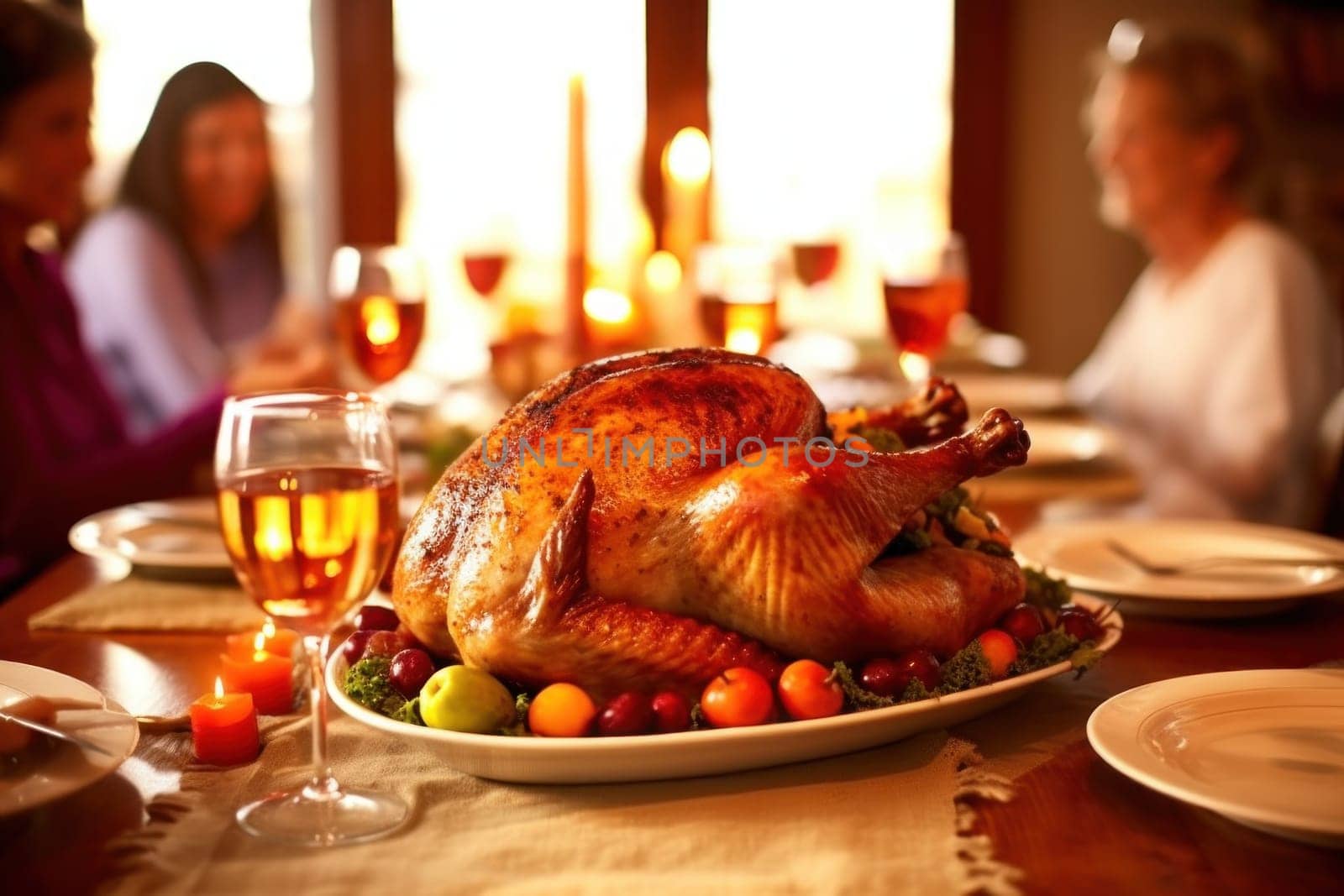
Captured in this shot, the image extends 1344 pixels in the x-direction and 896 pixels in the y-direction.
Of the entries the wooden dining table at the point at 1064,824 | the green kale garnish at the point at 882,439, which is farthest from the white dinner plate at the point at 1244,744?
the green kale garnish at the point at 882,439

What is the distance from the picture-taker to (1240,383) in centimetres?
306

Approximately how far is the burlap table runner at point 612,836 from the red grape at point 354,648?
0.31 feet

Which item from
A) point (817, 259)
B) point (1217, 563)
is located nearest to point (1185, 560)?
point (1217, 563)

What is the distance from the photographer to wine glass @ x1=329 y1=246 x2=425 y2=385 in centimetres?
235

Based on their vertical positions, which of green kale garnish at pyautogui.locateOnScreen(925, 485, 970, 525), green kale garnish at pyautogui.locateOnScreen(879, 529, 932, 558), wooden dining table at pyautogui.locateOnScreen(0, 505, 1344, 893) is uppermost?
green kale garnish at pyautogui.locateOnScreen(925, 485, 970, 525)

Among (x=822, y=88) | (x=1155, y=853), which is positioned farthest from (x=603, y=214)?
(x=1155, y=853)

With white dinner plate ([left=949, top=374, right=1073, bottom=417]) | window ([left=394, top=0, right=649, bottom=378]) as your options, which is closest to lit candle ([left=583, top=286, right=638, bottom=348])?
white dinner plate ([left=949, top=374, right=1073, bottom=417])

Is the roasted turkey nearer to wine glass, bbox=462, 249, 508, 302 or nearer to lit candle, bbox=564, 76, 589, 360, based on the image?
lit candle, bbox=564, 76, 589, 360

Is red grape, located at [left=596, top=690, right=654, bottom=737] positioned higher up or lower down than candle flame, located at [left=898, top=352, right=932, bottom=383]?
lower down

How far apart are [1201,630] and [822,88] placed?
18.2ft

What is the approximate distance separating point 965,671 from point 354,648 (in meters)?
0.51

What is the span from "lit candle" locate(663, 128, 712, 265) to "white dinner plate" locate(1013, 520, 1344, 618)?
57.4 inches

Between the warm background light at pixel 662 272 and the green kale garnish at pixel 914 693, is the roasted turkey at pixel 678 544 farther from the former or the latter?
the warm background light at pixel 662 272

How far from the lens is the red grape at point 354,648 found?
120 cm
